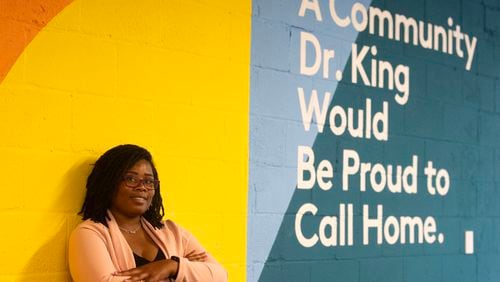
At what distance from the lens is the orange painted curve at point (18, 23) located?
2299mm

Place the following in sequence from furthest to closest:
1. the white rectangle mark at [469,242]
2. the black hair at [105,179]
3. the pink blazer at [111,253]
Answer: the white rectangle mark at [469,242] → the black hair at [105,179] → the pink blazer at [111,253]

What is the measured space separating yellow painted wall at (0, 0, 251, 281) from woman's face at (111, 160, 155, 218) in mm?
127

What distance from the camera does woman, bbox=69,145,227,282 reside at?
90.7 inches

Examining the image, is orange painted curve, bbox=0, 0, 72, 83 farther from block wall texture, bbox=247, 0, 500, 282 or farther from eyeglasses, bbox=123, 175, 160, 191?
block wall texture, bbox=247, 0, 500, 282

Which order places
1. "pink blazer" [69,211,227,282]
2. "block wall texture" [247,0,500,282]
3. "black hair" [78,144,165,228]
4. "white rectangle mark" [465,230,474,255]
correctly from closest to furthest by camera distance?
"pink blazer" [69,211,227,282] → "black hair" [78,144,165,228] → "block wall texture" [247,0,500,282] → "white rectangle mark" [465,230,474,255]

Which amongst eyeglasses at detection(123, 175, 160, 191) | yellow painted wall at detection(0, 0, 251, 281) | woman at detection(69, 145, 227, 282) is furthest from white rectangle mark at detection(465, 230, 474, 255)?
eyeglasses at detection(123, 175, 160, 191)

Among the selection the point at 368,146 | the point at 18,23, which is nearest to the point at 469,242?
the point at 368,146

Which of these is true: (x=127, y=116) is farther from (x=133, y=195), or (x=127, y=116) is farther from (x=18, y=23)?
(x=18, y=23)

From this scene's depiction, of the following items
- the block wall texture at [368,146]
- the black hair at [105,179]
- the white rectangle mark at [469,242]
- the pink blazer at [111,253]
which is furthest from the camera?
the white rectangle mark at [469,242]

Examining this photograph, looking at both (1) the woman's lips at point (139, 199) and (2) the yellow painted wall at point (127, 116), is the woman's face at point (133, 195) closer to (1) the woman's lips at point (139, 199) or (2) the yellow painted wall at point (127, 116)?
(1) the woman's lips at point (139, 199)

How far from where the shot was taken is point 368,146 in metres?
3.47

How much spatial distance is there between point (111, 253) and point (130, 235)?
0.15 m

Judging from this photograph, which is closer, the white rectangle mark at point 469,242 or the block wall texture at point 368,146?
the block wall texture at point 368,146

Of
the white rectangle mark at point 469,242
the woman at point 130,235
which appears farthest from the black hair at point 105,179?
the white rectangle mark at point 469,242
